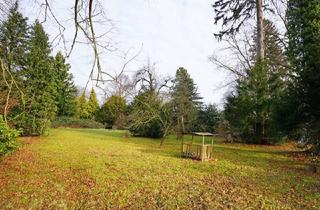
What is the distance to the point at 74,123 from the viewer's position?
35.2 meters

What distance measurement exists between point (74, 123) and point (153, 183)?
29888 mm

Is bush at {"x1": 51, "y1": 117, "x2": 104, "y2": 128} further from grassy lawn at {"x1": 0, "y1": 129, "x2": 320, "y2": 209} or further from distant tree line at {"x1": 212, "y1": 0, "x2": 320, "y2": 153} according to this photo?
grassy lawn at {"x1": 0, "y1": 129, "x2": 320, "y2": 209}

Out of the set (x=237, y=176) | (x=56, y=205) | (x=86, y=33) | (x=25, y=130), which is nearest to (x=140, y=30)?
(x=86, y=33)

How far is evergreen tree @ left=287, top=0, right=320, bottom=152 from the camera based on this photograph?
1090 centimetres

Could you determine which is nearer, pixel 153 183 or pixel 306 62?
pixel 153 183

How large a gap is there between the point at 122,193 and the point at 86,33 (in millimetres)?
4655

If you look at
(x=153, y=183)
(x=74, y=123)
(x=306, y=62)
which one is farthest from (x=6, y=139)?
(x=74, y=123)

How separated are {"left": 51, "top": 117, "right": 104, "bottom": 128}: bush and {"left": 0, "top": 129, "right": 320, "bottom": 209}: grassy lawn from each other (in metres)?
23.5

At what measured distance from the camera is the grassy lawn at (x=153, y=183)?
5848 millimetres

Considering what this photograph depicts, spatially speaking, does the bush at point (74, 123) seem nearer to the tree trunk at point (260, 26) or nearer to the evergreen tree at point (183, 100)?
the evergreen tree at point (183, 100)

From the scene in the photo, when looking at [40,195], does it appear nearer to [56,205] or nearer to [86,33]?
[56,205]

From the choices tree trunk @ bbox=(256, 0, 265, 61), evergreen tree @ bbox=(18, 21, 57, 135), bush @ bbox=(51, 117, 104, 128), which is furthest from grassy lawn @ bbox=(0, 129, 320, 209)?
bush @ bbox=(51, 117, 104, 128)

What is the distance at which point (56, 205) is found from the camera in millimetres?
5684

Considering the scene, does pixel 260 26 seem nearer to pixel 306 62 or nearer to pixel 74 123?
pixel 306 62
